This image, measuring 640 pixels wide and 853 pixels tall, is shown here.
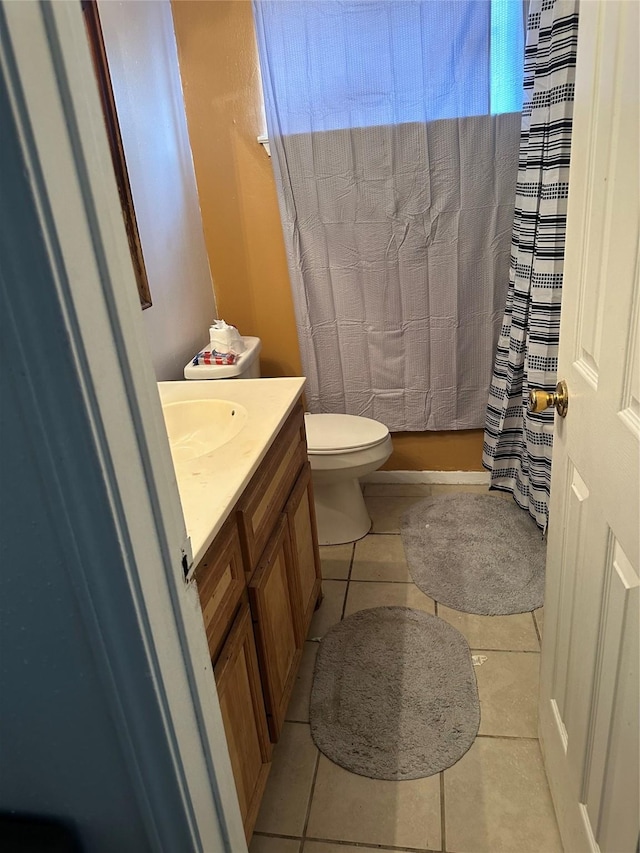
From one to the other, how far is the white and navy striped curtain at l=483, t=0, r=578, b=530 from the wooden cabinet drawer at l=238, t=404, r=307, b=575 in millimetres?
864

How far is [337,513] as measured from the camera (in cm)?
246

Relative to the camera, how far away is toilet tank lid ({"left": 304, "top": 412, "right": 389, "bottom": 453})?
7.36 feet

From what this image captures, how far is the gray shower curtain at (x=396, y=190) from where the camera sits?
2158mm

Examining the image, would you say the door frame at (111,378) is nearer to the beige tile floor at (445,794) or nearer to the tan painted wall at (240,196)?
the beige tile floor at (445,794)

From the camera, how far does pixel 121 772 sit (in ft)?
2.39

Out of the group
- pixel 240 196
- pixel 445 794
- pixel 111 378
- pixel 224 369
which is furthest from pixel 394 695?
pixel 240 196

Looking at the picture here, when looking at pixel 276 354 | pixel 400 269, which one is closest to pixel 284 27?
pixel 400 269

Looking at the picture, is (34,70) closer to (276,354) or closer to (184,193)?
(184,193)

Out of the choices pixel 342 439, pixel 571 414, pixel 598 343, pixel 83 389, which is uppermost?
pixel 83 389

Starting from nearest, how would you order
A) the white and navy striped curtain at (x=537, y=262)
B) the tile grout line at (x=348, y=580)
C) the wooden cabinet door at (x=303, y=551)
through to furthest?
the wooden cabinet door at (x=303, y=551) < the white and navy striped curtain at (x=537, y=262) < the tile grout line at (x=348, y=580)

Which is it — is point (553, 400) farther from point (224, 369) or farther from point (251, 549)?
point (224, 369)

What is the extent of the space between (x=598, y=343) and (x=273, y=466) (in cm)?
81

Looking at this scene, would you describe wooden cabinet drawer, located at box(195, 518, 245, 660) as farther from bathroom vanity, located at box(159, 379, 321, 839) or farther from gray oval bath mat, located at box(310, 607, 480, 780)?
gray oval bath mat, located at box(310, 607, 480, 780)

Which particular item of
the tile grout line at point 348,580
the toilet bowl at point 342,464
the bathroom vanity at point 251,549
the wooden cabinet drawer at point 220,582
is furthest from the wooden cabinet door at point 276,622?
the toilet bowl at point 342,464
